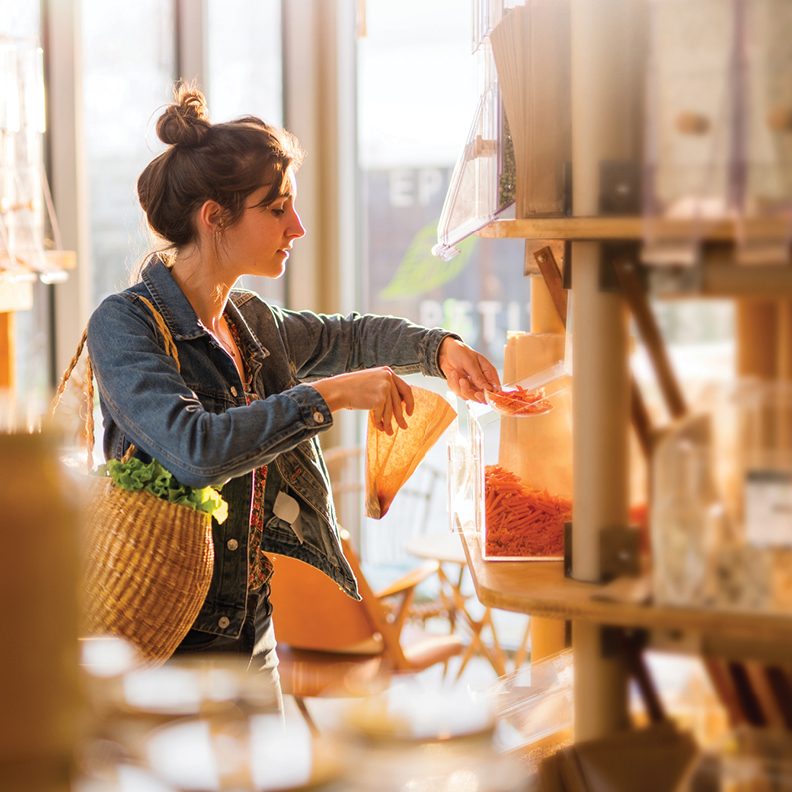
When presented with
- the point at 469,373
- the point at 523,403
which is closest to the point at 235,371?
the point at 469,373

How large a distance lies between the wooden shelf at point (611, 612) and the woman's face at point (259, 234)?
69cm

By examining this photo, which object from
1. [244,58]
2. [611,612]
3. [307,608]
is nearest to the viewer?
[611,612]

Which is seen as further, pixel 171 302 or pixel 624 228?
pixel 171 302

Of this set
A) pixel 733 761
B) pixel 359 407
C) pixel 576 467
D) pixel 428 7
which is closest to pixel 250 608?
pixel 359 407

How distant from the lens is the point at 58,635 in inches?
18.1

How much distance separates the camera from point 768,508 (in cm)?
70

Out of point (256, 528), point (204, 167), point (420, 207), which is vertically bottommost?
point (256, 528)

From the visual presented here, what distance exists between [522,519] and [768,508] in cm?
49

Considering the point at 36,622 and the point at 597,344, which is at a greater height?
the point at 597,344

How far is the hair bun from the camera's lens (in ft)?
4.97

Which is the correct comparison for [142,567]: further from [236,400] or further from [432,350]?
[432,350]

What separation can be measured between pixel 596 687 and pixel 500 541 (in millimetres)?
323

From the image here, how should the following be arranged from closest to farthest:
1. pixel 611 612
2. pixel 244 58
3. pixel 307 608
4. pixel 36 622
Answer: pixel 36 622
pixel 611 612
pixel 307 608
pixel 244 58

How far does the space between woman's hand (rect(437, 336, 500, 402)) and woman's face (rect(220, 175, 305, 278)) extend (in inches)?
13.0
